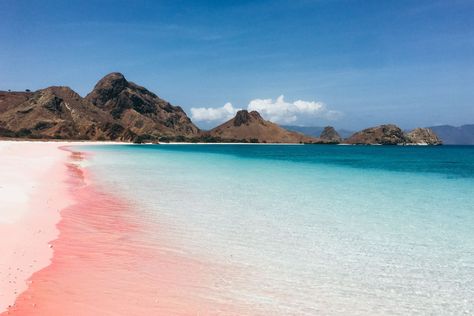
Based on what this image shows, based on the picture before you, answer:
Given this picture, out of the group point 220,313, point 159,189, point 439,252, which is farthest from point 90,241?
point 159,189

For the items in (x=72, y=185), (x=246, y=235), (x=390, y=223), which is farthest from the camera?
(x=72, y=185)

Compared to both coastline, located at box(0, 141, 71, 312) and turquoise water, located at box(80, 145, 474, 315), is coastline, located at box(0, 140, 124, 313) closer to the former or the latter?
coastline, located at box(0, 141, 71, 312)

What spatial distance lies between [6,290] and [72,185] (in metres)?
17.7

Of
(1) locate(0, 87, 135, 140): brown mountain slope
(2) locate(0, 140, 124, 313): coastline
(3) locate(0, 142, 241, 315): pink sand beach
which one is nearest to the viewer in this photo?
(3) locate(0, 142, 241, 315): pink sand beach

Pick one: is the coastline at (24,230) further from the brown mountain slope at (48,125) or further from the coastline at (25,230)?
the brown mountain slope at (48,125)

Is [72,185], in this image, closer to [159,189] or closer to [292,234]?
[159,189]

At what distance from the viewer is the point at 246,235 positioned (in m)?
12.2

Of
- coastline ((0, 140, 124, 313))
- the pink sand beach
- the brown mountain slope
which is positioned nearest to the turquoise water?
the pink sand beach

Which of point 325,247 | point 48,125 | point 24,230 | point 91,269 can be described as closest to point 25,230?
point 24,230

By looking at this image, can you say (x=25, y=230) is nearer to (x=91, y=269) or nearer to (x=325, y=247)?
(x=91, y=269)

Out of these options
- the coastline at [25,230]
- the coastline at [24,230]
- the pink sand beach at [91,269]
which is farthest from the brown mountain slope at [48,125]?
the pink sand beach at [91,269]

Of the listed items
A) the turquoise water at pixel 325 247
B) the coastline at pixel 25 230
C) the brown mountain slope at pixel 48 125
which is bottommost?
the turquoise water at pixel 325 247

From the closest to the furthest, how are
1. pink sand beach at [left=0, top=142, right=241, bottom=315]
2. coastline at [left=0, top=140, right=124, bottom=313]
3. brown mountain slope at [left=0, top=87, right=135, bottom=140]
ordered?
1. pink sand beach at [left=0, top=142, right=241, bottom=315]
2. coastline at [left=0, top=140, right=124, bottom=313]
3. brown mountain slope at [left=0, top=87, right=135, bottom=140]

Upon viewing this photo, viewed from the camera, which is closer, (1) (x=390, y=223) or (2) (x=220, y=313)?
Result: (2) (x=220, y=313)
